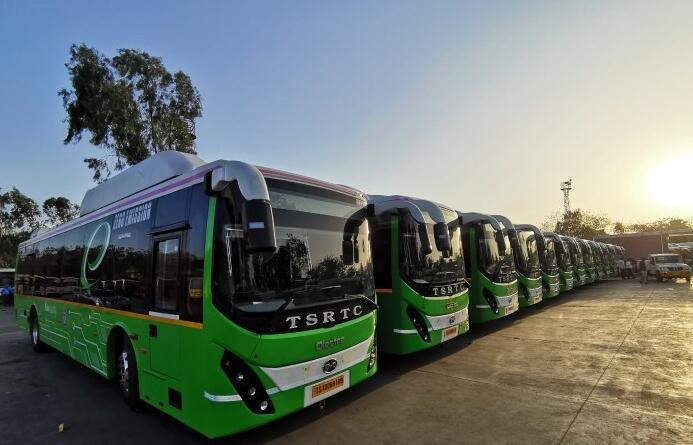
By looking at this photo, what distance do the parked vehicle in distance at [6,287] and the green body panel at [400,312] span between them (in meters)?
29.6

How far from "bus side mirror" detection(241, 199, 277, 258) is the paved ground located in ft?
8.07

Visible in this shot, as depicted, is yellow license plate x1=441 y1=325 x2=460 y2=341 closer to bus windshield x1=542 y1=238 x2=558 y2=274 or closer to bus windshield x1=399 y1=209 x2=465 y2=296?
bus windshield x1=399 y1=209 x2=465 y2=296

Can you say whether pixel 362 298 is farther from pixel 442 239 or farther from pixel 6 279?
pixel 6 279

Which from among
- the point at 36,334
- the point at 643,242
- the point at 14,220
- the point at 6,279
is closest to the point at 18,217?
the point at 14,220

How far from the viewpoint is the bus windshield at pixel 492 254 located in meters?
10.6

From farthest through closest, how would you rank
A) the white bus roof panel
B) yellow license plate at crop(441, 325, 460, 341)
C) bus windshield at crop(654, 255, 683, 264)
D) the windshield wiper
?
bus windshield at crop(654, 255, 683, 264) → yellow license plate at crop(441, 325, 460, 341) → the white bus roof panel → the windshield wiper

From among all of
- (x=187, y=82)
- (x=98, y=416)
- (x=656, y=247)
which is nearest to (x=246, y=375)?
(x=98, y=416)

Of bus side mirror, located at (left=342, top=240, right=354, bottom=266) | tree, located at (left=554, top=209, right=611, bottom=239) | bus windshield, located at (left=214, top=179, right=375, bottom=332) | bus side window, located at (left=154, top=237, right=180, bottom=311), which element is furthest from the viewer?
tree, located at (left=554, top=209, right=611, bottom=239)

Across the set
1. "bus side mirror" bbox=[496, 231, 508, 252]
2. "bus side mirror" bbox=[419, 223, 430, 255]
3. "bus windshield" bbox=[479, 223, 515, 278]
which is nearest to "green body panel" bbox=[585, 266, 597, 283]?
"bus windshield" bbox=[479, 223, 515, 278]

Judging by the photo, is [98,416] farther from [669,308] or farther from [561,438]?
[669,308]

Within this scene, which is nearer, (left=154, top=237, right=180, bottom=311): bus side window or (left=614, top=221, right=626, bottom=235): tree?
(left=154, top=237, right=180, bottom=311): bus side window

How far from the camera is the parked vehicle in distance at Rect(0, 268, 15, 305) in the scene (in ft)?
88.5

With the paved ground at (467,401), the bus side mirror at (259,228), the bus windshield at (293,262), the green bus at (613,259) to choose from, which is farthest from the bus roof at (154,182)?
the green bus at (613,259)

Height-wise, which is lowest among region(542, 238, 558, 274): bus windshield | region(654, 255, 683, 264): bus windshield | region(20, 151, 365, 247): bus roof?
region(654, 255, 683, 264): bus windshield
